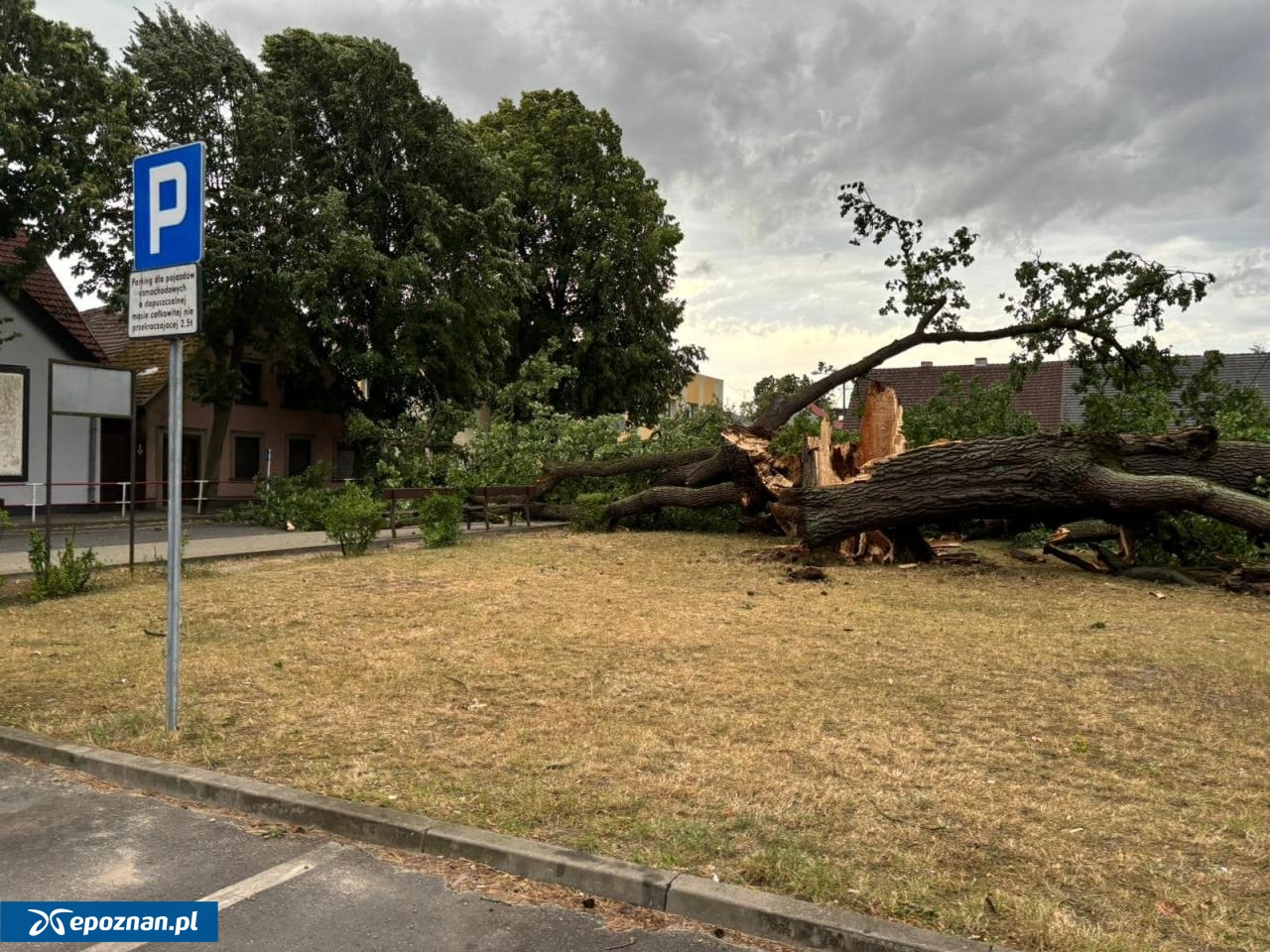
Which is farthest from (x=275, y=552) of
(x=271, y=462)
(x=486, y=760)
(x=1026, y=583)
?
(x=271, y=462)

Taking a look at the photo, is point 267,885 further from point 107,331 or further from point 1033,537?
point 107,331

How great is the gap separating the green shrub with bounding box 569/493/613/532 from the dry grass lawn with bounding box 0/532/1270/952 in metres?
8.30

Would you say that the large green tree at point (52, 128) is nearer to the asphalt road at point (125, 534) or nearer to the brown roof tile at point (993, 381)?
the asphalt road at point (125, 534)

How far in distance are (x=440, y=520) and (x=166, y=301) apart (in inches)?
406

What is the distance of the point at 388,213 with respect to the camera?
1081 inches

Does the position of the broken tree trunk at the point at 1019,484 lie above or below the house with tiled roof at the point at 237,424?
below

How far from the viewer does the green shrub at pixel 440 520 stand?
49.5 ft

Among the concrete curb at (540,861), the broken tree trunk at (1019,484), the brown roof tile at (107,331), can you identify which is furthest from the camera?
the brown roof tile at (107,331)

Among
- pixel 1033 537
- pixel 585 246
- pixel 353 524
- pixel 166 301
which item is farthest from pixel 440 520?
pixel 585 246

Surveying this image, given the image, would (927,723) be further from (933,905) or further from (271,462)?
(271,462)

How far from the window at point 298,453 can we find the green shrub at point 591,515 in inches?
726

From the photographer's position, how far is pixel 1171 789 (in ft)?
14.3

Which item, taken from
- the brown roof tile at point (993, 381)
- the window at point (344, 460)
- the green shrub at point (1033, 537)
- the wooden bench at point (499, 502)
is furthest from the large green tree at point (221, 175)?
the brown roof tile at point (993, 381)

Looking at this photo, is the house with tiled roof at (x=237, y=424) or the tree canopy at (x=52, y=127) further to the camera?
the house with tiled roof at (x=237, y=424)
